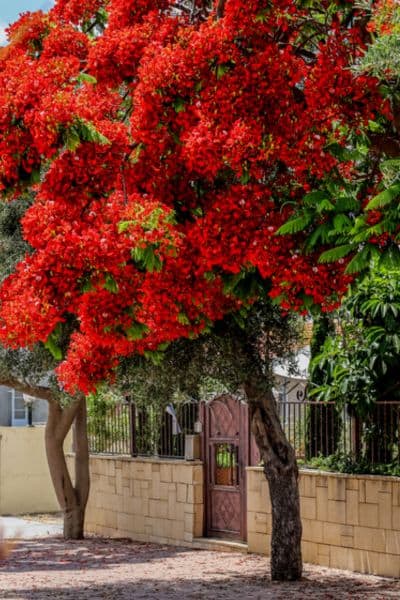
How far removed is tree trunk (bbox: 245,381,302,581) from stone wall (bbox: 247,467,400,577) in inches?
Result: 34.6

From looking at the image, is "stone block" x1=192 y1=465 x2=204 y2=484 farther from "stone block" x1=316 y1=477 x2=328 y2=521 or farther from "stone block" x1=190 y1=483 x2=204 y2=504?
"stone block" x1=316 y1=477 x2=328 y2=521

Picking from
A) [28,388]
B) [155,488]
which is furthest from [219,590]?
[28,388]

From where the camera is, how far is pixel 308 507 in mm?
14836

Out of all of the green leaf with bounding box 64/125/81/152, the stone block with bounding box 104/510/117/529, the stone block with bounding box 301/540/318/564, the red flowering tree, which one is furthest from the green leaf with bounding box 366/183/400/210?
the stone block with bounding box 104/510/117/529

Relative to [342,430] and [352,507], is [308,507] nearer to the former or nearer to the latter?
[352,507]

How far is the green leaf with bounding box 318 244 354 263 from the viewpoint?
824 cm

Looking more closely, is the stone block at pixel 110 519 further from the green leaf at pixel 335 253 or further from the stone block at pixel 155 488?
the green leaf at pixel 335 253

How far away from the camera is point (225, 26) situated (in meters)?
8.83

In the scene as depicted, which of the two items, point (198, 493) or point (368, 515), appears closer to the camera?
point (368, 515)

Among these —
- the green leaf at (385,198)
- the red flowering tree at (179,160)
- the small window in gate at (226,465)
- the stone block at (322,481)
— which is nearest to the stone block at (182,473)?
the small window in gate at (226,465)

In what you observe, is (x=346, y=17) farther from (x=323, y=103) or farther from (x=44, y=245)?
(x=44, y=245)

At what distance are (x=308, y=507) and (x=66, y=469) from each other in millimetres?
5856

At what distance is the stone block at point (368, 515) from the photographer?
44.8 ft

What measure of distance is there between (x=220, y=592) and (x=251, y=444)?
157 inches
